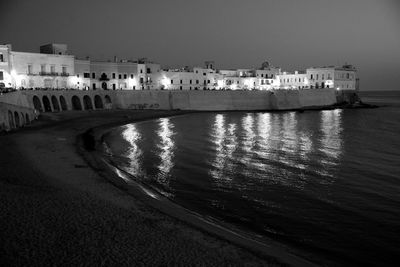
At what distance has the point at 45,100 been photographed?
50031 millimetres

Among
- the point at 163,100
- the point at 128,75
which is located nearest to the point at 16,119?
the point at 163,100

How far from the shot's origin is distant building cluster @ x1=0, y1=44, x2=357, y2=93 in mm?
50125

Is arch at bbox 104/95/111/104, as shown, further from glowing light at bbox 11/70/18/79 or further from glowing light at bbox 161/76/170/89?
glowing light at bbox 161/76/170/89

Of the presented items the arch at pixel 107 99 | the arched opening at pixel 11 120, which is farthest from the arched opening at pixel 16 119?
the arch at pixel 107 99

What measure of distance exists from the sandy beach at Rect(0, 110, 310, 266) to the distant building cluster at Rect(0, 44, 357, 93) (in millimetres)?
37741

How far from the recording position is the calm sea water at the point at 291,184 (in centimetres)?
1109

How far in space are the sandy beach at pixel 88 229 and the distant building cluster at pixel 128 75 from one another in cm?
3774

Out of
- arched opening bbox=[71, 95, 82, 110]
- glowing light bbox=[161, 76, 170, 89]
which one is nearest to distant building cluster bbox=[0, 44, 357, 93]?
glowing light bbox=[161, 76, 170, 89]

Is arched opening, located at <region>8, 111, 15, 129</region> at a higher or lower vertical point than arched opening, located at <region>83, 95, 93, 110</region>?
lower

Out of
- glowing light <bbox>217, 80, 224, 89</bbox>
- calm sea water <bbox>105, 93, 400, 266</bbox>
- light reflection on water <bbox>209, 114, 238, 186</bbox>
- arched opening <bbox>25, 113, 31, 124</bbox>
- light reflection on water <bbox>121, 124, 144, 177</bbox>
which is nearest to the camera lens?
calm sea water <bbox>105, 93, 400, 266</bbox>

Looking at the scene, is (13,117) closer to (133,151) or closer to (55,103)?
(133,151)

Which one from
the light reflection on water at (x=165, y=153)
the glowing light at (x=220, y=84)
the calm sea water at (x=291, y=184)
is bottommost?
the calm sea water at (x=291, y=184)

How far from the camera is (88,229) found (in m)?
9.88

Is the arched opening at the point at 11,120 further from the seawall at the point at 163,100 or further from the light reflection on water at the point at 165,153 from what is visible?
the light reflection on water at the point at 165,153
